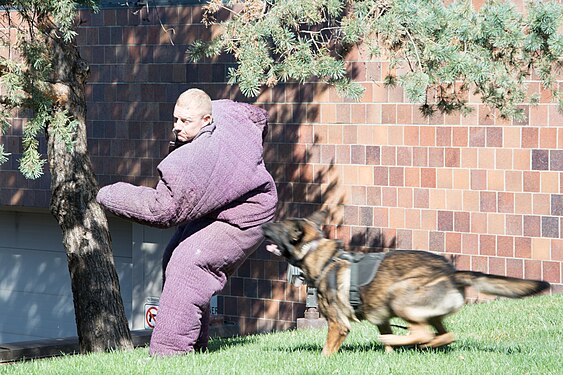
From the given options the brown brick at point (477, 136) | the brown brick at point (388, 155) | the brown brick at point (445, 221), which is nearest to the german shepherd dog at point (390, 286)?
the brown brick at point (477, 136)

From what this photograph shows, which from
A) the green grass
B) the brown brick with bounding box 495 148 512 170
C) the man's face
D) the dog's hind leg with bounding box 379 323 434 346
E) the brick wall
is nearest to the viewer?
the green grass

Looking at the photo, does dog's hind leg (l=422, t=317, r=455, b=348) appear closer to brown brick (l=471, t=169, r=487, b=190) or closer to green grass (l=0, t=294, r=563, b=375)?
green grass (l=0, t=294, r=563, b=375)

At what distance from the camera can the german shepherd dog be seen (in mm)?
6668

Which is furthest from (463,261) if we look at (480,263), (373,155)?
(373,155)

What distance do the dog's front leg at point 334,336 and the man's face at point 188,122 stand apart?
158cm

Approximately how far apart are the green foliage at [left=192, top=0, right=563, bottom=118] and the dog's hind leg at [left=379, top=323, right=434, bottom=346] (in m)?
2.44

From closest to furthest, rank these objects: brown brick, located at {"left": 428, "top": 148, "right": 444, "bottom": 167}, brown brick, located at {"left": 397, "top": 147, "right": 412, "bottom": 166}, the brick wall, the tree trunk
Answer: the tree trunk → the brick wall → brown brick, located at {"left": 428, "top": 148, "right": 444, "bottom": 167} → brown brick, located at {"left": 397, "top": 147, "right": 412, "bottom": 166}

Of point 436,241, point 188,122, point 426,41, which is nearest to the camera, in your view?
point 188,122

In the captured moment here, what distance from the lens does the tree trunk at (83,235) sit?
37.3 ft

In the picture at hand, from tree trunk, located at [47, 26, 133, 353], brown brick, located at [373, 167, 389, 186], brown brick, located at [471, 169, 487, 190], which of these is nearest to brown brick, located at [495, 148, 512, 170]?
brown brick, located at [471, 169, 487, 190]

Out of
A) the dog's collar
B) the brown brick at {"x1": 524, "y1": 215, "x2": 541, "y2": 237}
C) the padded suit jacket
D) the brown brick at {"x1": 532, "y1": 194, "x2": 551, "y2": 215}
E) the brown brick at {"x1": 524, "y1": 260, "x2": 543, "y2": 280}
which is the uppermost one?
the padded suit jacket

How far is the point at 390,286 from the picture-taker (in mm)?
6777

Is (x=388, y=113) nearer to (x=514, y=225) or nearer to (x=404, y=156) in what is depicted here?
(x=404, y=156)

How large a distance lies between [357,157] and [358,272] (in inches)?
263
